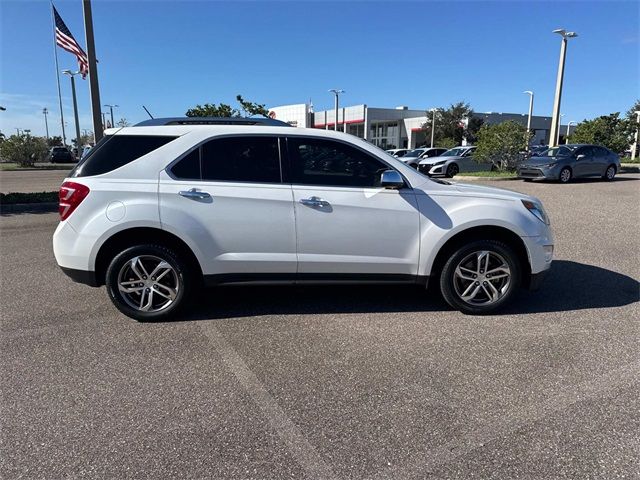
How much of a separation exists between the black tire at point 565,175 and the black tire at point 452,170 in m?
5.82

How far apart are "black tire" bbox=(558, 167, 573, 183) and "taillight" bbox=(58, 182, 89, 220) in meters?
16.9

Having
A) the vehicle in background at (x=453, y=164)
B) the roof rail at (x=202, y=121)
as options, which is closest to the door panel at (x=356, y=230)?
the roof rail at (x=202, y=121)

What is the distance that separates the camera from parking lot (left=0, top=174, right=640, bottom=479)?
7.82 feet

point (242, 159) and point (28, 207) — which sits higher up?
point (242, 159)

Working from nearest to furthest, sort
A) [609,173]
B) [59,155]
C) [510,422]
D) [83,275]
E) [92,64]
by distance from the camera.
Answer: [510,422]
[83,275]
[92,64]
[609,173]
[59,155]

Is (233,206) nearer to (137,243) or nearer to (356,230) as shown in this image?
(137,243)

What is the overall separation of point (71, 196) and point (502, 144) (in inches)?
738

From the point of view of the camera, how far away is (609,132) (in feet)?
74.9

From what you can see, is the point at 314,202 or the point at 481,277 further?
the point at 481,277

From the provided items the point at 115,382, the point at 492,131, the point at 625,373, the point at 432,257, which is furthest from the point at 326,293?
the point at 492,131

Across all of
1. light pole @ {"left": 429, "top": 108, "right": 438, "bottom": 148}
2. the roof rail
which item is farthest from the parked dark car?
the roof rail

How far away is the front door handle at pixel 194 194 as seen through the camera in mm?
3971

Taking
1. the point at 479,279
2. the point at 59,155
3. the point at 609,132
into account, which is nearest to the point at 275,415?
the point at 479,279

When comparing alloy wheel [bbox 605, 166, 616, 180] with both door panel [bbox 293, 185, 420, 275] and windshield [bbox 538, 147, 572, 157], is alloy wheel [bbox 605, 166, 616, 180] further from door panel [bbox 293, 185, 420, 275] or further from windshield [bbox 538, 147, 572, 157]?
door panel [bbox 293, 185, 420, 275]
